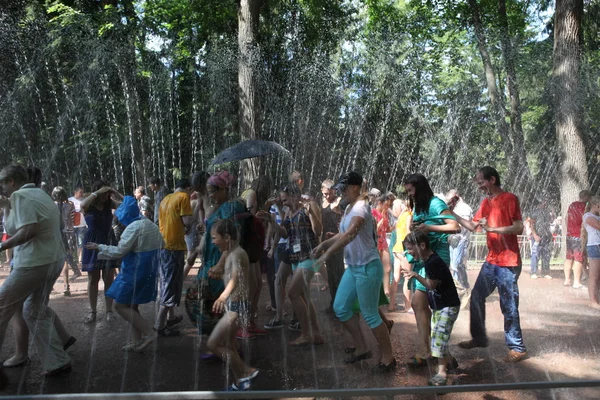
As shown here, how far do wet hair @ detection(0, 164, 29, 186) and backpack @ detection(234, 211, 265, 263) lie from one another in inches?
72.6

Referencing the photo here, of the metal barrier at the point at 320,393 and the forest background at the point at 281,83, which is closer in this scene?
the metal barrier at the point at 320,393

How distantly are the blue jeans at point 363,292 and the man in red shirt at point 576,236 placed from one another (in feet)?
17.7

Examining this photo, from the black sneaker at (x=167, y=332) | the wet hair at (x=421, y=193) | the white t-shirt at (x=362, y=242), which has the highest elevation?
the wet hair at (x=421, y=193)

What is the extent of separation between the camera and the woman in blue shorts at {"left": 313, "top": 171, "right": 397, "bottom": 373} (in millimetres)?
4625

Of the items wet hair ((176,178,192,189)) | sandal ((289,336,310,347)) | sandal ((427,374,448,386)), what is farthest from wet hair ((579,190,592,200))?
wet hair ((176,178,192,189))

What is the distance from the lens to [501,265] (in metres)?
4.95

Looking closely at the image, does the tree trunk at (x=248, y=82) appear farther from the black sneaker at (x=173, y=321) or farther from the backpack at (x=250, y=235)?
the backpack at (x=250, y=235)

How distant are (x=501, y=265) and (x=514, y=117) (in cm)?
1285

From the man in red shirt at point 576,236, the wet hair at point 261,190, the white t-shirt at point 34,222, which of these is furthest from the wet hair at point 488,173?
the man in red shirt at point 576,236

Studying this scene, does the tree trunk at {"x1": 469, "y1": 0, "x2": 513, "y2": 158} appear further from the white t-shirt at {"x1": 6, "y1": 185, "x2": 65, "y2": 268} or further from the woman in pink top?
the white t-shirt at {"x1": 6, "y1": 185, "x2": 65, "y2": 268}

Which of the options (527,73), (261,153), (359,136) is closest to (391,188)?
(359,136)

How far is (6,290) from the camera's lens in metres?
4.32

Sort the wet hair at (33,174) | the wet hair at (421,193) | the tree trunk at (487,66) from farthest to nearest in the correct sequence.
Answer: the tree trunk at (487,66) < the wet hair at (33,174) < the wet hair at (421,193)

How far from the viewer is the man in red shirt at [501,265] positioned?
4891mm
